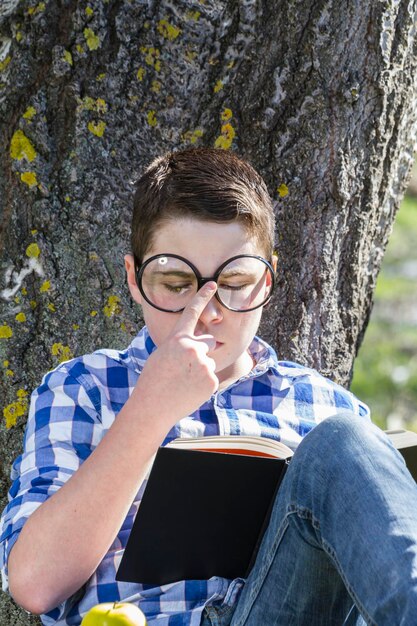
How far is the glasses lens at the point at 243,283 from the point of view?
205 centimetres

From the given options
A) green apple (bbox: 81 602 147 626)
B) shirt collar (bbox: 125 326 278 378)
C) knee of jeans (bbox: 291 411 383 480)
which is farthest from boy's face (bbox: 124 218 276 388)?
green apple (bbox: 81 602 147 626)

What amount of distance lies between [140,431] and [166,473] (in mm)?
110

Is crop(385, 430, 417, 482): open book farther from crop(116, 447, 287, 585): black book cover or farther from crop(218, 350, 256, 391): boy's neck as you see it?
crop(116, 447, 287, 585): black book cover

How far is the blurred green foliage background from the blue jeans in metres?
3.19

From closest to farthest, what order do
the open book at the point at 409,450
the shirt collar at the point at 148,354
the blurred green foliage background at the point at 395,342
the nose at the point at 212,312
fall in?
1. the nose at the point at 212,312
2. the shirt collar at the point at 148,354
3. the open book at the point at 409,450
4. the blurred green foliage background at the point at 395,342

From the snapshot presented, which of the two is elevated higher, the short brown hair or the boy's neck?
the short brown hair

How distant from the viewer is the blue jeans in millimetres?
1579

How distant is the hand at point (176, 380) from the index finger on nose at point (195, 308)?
18mm

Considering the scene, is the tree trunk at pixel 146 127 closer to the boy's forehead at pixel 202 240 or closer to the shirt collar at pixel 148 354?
the shirt collar at pixel 148 354

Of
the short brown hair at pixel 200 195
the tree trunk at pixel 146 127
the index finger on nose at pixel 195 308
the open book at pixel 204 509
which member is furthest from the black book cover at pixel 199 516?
the tree trunk at pixel 146 127

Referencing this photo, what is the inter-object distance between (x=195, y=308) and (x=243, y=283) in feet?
0.63

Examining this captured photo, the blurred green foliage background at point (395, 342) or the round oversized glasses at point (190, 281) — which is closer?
the round oversized glasses at point (190, 281)

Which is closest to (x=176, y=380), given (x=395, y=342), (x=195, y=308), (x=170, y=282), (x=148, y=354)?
(x=195, y=308)

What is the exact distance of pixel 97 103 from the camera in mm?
2543
